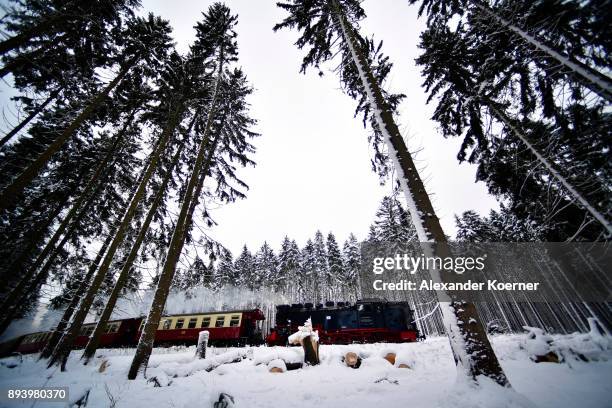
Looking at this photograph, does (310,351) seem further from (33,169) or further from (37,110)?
(37,110)

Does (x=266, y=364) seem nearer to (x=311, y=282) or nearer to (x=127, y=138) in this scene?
(x=127, y=138)

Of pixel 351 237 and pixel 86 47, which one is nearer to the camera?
pixel 86 47

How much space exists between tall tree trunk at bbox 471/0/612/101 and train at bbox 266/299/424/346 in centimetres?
1452

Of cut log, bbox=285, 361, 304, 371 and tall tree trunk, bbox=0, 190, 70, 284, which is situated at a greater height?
tall tree trunk, bbox=0, 190, 70, 284

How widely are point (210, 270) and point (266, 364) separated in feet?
14.0

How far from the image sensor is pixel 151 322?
6758mm

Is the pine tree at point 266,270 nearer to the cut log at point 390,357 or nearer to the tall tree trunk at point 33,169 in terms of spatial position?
the cut log at point 390,357

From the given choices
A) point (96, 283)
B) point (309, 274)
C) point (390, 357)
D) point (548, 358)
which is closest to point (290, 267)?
point (309, 274)

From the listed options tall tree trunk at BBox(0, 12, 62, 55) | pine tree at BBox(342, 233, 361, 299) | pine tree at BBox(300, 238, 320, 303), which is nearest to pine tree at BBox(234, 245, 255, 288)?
pine tree at BBox(300, 238, 320, 303)

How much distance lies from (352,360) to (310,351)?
1.19 metres

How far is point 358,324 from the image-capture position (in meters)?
16.3

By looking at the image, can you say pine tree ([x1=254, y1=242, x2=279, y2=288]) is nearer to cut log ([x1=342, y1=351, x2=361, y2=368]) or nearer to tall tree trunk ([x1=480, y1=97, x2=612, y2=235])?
cut log ([x1=342, y1=351, x2=361, y2=368])

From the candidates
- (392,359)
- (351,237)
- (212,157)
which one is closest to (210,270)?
(212,157)

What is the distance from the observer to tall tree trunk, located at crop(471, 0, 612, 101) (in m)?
5.02
